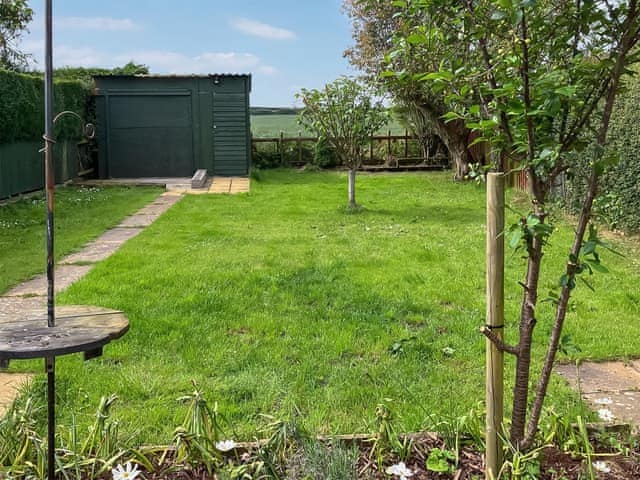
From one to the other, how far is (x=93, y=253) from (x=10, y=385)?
3418mm

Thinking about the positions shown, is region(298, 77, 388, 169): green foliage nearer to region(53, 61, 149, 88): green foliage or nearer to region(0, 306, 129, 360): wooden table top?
region(0, 306, 129, 360): wooden table top

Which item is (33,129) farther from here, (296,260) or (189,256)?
(296,260)

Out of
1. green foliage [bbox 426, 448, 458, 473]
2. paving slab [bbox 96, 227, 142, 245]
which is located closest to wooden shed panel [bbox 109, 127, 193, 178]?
paving slab [bbox 96, 227, 142, 245]

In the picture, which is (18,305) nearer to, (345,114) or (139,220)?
(139,220)

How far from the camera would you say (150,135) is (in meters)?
15.5

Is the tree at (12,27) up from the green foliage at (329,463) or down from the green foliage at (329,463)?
up

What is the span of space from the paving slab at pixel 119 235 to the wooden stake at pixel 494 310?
18.1ft

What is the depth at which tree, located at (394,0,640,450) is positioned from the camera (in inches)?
60.1

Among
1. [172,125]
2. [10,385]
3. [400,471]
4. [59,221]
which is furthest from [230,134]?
[400,471]

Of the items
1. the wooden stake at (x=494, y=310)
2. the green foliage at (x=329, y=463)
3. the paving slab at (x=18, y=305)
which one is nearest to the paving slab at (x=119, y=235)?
the paving slab at (x=18, y=305)

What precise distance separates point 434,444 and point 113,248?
5041 millimetres

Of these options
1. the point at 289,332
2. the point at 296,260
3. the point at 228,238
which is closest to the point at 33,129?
the point at 228,238

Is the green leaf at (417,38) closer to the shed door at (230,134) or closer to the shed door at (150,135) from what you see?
the shed door at (230,134)

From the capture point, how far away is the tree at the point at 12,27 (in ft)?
52.5
